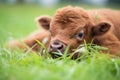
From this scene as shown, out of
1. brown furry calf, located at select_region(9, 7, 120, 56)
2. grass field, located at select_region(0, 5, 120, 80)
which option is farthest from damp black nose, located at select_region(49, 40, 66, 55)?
grass field, located at select_region(0, 5, 120, 80)

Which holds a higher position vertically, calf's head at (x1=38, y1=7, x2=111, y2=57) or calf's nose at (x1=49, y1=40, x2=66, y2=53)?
calf's head at (x1=38, y1=7, x2=111, y2=57)

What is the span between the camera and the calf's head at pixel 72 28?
887 cm

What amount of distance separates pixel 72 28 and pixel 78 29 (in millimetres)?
173

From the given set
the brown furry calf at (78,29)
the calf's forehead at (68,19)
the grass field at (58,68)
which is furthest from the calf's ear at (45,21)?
the grass field at (58,68)

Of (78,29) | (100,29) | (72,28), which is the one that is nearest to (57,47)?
(72,28)

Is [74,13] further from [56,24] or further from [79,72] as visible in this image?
[79,72]

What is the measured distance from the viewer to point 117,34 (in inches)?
402

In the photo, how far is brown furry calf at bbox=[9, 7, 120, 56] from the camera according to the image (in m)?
8.96

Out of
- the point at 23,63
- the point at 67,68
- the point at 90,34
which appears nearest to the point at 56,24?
the point at 90,34

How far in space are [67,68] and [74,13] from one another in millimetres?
2299

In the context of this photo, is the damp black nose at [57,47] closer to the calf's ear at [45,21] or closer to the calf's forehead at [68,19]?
Result: the calf's forehead at [68,19]

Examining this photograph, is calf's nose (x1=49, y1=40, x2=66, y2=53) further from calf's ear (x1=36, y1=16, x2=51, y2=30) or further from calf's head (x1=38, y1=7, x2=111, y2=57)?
calf's ear (x1=36, y1=16, x2=51, y2=30)

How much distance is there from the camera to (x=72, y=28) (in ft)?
29.8

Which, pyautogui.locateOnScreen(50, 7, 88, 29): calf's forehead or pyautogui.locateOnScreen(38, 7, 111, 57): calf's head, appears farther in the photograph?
pyautogui.locateOnScreen(50, 7, 88, 29): calf's forehead
